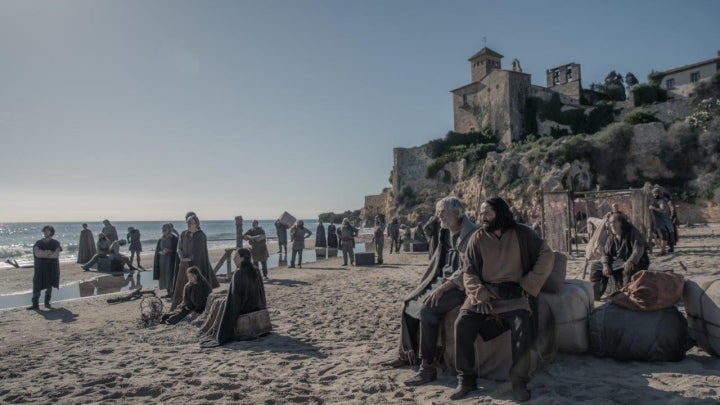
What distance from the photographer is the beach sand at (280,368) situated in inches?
144

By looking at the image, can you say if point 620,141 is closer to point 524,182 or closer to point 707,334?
point 524,182

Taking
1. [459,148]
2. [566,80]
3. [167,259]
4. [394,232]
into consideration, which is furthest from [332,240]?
[566,80]

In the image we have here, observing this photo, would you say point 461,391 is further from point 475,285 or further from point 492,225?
point 492,225

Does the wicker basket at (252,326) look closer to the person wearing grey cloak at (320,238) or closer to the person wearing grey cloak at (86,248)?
the person wearing grey cloak at (320,238)

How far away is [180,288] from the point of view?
8.03m

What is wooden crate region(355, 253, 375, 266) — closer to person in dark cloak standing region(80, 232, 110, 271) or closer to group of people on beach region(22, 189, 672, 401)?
group of people on beach region(22, 189, 672, 401)

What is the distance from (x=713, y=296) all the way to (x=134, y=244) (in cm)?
1866

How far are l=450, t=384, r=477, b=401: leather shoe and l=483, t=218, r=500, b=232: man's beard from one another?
4.20ft

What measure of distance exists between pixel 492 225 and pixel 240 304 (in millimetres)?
3748

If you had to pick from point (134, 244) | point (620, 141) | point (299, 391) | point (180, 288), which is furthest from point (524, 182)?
point (299, 391)

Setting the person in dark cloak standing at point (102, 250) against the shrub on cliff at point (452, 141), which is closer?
the person in dark cloak standing at point (102, 250)

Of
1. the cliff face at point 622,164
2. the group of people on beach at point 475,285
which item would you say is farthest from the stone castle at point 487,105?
the group of people on beach at point 475,285

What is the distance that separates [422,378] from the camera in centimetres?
398

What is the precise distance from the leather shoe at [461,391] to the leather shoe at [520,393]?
0.34 m
